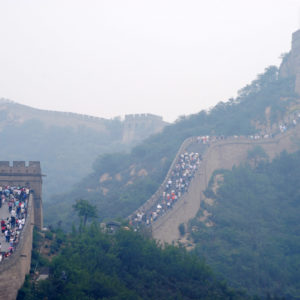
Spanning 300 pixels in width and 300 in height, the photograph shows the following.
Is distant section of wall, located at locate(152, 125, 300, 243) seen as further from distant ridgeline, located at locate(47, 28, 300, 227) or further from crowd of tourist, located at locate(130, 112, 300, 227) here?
distant ridgeline, located at locate(47, 28, 300, 227)

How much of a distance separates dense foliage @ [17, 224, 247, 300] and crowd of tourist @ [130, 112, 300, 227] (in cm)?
507

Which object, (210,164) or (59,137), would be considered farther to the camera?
(59,137)

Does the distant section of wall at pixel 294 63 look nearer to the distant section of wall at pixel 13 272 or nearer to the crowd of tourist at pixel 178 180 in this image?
the crowd of tourist at pixel 178 180

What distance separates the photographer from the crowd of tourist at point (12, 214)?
17141 mm

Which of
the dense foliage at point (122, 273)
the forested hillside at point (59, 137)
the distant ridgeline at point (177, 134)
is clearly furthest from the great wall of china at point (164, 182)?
the forested hillside at point (59, 137)

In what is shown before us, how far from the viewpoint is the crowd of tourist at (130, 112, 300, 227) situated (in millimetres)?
28527

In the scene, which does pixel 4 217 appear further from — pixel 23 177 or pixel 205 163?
pixel 205 163

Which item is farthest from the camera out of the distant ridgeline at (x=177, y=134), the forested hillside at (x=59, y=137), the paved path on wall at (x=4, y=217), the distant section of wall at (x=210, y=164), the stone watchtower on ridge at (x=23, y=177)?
the forested hillside at (x=59, y=137)

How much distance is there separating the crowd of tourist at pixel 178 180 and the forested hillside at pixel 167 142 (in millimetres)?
1780

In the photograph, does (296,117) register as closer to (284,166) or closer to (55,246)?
(284,166)

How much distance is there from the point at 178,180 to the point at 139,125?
29693mm

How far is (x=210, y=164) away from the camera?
35219mm

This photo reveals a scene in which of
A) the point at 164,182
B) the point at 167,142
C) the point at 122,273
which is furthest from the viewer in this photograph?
the point at 167,142

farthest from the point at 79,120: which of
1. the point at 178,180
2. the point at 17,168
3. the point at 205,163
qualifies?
the point at 17,168
